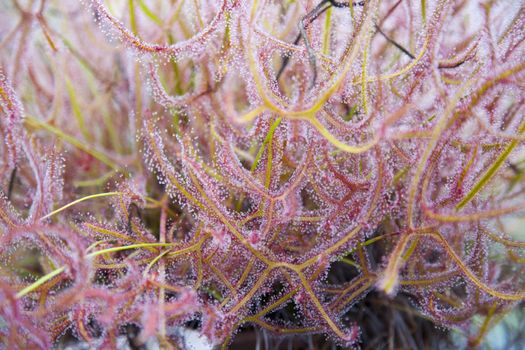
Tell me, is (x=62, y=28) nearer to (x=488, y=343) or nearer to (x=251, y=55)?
(x=251, y=55)

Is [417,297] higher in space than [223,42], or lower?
lower

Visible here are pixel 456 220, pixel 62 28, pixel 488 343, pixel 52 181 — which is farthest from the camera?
pixel 62 28

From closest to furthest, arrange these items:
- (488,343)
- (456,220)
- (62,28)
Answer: (456,220)
(488,343)
(62,28)

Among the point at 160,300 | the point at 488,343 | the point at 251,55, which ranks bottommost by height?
the point at 488,343

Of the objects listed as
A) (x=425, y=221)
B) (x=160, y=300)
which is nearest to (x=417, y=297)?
(x=425, y=221)

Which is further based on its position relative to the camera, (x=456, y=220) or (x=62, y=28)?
(x=62, y=28)

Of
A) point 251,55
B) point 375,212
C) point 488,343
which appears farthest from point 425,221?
point 488,343
